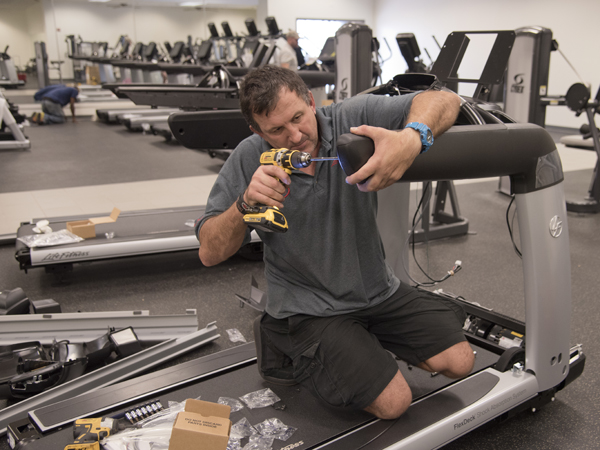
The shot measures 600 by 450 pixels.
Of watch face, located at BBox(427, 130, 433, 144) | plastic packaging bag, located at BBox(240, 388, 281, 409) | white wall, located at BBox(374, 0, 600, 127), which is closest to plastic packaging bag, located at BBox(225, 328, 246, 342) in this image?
plastic packaging bag, located at BBox(240, 388, 281, 409)

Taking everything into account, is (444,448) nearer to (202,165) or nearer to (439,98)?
(439,98)

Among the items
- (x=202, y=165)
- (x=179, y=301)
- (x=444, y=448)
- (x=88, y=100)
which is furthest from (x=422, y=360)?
(x=88, y=100)

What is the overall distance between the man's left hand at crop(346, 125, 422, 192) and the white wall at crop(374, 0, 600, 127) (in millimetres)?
8555

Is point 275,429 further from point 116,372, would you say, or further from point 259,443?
point 116,372

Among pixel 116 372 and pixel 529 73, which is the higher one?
pixel 529 73

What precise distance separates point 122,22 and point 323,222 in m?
12.6

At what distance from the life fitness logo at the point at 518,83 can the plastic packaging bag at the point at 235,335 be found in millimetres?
3511

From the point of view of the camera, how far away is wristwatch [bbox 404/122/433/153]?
1.40 m

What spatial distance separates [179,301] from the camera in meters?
3.05

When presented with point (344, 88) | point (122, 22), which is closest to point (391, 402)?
point (344, 88)

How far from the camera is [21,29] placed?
468 inches

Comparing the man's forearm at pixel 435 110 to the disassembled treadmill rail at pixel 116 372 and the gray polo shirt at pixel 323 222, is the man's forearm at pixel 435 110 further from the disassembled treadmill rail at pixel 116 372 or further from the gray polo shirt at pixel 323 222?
the disassembled treadmill rail at pixel 116 372

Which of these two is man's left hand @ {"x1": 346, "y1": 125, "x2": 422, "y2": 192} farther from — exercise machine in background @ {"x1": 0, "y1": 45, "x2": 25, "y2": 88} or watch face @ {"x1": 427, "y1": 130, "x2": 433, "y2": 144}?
exercise machine in background @ {"x1": 0, "y1": 45, "x2": 25, "y2": 88}

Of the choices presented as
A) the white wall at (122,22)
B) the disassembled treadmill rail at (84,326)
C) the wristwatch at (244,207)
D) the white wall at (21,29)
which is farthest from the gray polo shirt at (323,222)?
the white wall at (21,29)
